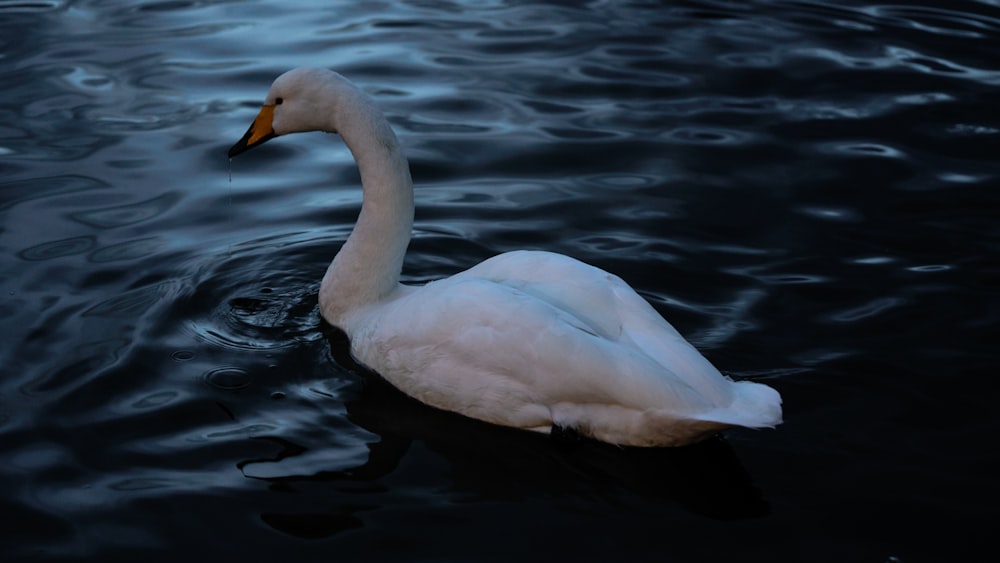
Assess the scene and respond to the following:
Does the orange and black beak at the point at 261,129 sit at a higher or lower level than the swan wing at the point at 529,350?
higher

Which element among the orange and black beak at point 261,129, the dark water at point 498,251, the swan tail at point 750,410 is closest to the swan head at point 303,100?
the orange and black beak at point 261,129

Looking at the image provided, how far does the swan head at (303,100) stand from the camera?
21.3 ft

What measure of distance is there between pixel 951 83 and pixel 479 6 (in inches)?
191

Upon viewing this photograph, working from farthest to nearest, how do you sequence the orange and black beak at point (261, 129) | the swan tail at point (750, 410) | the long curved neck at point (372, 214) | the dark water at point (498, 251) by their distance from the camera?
the orange and black beak at point (261, 129)
the long curved neck at point (372, 214)
the dark water at point (498, 251)
the swan tail at point (750, 410)

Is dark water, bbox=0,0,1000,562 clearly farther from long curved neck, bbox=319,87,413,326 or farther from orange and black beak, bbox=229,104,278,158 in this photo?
orange and black beak, bbox=229,104,278,158

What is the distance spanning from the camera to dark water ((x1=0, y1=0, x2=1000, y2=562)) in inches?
202

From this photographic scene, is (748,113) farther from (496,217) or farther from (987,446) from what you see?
(987,446)

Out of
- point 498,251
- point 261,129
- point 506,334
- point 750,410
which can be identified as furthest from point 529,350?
point 498,251

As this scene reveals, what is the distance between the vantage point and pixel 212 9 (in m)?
12.8

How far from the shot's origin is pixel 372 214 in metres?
6.65

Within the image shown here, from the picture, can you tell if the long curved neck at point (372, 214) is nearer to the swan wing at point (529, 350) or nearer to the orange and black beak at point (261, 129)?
the orange and black beak at point (261, 129)

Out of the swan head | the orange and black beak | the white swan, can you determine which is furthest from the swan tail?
the orange and black beak

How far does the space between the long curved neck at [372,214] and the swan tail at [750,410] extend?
7.04ft

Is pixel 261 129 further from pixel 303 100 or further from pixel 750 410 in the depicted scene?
pixel 750 410
